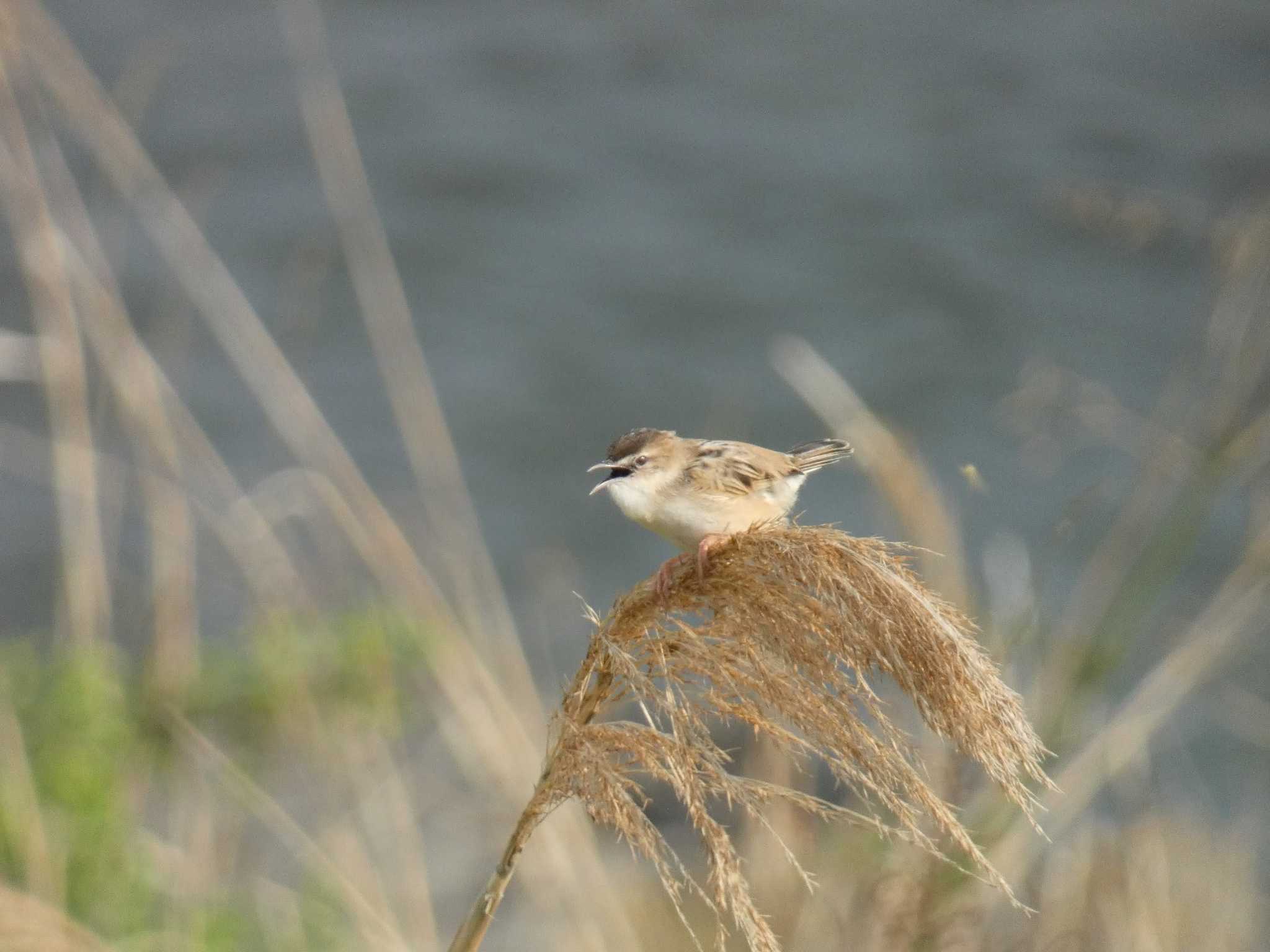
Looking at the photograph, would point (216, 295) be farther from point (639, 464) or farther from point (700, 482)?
point (700, 482)

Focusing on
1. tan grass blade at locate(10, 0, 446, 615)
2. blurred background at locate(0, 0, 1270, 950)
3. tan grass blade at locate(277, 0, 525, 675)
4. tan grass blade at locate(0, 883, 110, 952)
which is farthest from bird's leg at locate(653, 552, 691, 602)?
tan grass blade at locate(0, 883, 110, 952)

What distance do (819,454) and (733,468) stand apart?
1.20ft

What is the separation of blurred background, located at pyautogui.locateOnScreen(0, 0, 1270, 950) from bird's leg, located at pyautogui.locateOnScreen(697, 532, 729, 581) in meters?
0.50

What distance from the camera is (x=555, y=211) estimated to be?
11.7 meters

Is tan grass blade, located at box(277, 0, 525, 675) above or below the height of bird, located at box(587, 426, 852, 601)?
above

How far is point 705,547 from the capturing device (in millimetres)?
3104

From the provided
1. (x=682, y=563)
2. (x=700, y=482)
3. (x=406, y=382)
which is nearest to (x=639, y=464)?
(x=700, y=482)

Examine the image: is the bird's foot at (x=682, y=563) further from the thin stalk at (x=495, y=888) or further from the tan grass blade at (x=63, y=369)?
the tan grass blade at (x=63, y=369)

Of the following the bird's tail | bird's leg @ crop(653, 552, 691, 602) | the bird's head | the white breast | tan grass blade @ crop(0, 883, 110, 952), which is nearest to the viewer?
bird's leg @ crop(653, 552, 691, 602)

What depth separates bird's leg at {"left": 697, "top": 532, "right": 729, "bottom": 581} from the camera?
248cm

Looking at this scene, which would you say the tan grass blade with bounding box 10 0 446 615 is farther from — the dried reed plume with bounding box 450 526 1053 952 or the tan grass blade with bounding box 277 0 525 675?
the dried reed plume with bounding box 450 526 1053 952

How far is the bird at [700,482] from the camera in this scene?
3543mm

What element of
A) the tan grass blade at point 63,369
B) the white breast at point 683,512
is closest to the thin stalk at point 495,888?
the white breast at point 683,512

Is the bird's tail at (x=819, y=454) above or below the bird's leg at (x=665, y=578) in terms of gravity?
above
